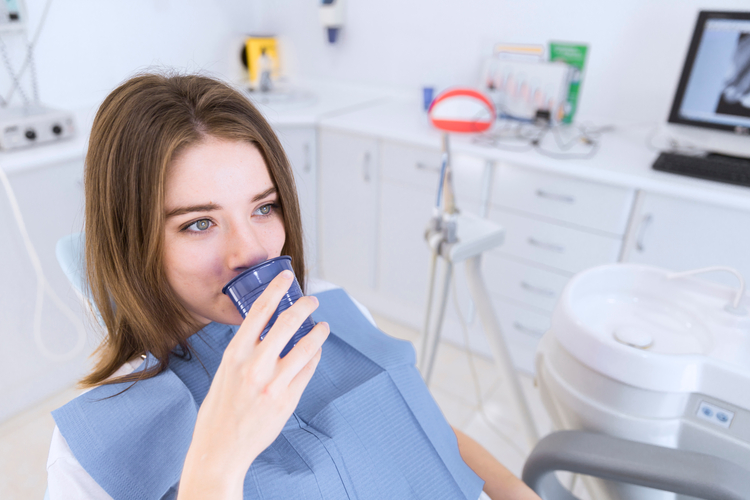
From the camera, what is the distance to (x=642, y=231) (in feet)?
5.51

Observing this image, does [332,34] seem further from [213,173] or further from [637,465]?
[637,465]

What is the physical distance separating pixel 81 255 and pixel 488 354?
5.61ft

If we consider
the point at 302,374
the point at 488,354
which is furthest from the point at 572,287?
the point at 488,354

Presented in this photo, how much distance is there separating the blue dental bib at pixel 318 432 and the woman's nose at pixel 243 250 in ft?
0.67

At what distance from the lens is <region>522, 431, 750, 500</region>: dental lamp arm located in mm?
760

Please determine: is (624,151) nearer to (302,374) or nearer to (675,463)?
(675,463)

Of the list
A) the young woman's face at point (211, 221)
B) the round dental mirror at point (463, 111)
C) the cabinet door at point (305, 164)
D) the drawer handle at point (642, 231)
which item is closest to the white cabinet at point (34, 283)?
the cabinet door at point (305, 164)

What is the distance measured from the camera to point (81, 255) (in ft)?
3.30

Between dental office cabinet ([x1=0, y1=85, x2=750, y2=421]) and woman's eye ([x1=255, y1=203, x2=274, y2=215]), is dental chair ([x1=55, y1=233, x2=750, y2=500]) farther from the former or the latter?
dental office cabinet ([x1=0, y1=85, x2=750, y2=421])

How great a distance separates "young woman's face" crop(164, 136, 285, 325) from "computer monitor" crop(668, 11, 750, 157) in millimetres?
1627

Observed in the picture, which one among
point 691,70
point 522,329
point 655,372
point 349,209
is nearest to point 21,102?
point 349,209

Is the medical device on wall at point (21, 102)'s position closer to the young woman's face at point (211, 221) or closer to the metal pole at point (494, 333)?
the young woman's face at point (211, 221)

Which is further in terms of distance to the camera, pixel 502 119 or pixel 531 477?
pixel 502 119

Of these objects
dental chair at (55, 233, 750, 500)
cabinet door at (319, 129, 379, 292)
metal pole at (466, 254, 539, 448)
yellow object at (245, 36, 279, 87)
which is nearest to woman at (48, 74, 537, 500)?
dental chair at (55, 233, 750, 500)
